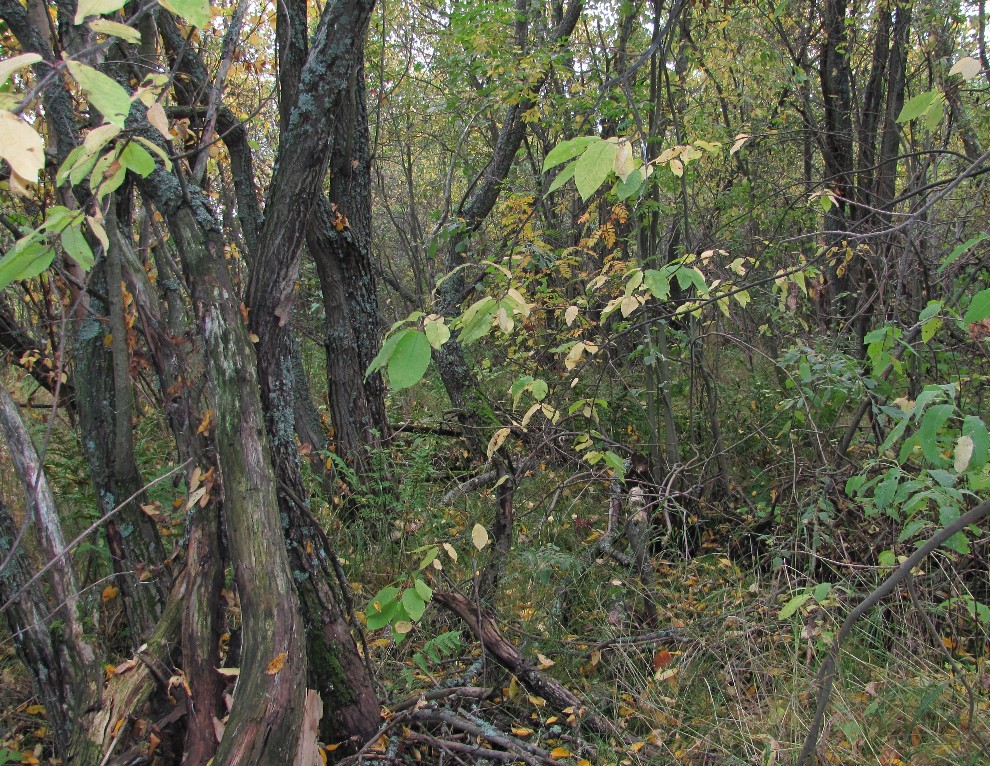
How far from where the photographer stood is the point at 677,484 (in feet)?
13.5

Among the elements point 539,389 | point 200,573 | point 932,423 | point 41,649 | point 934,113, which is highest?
point 934,113

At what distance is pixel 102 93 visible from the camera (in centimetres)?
89

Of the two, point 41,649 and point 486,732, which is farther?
point 486,732

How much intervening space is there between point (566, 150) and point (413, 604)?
1.18 metres

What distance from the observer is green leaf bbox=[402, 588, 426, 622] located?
1.72 m

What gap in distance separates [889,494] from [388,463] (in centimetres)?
290

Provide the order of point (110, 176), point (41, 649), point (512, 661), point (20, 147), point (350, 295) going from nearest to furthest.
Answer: point (20, 147) < point (110, 176) < point (41, 649) < point (512, 661) < point (350, 295)

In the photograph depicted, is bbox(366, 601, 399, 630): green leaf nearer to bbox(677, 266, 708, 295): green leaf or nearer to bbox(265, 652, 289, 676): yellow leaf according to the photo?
bbox(265, 652, 289, 676): yellow leaf

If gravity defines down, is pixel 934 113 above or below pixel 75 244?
above

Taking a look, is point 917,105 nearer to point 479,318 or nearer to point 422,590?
point 479,318

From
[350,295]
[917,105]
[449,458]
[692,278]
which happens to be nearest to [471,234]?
[350,295]

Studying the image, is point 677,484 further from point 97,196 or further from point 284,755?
point 97,196

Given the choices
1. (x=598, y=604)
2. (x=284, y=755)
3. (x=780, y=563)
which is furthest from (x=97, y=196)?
(x=780, y=563)

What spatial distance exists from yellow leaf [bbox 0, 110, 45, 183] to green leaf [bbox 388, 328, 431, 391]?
0.59 m
